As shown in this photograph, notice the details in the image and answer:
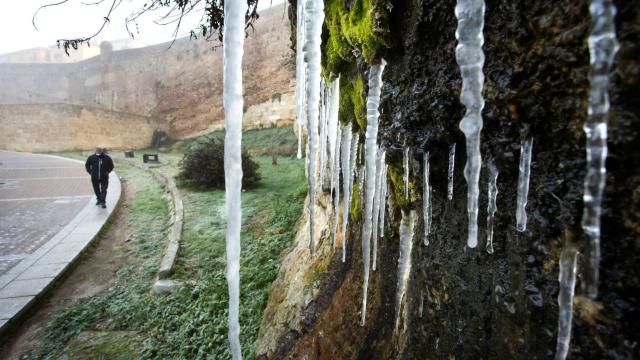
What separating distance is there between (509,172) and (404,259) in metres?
0.97

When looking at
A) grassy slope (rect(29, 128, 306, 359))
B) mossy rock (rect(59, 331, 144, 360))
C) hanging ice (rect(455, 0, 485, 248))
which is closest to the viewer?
hanging ice (rect(455, 0, 485, 248))

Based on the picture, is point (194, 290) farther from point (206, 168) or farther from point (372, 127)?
point (206, 168)

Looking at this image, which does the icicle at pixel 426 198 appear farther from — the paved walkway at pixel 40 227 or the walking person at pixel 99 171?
the walking person at pixel 99 171

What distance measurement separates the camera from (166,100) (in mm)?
25938

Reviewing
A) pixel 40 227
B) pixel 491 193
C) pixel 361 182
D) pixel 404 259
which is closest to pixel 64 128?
pixel 40 227

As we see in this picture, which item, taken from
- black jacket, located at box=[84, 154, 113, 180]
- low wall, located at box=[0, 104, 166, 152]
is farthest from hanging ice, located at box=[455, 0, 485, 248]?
low wall, located at box=[0, 104, 166, 152]

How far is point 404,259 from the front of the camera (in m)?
2.05

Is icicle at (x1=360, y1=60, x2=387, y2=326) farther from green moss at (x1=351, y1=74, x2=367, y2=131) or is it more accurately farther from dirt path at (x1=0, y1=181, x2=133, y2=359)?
dirt path at (x1=0, y1=181, x2=133, y2=359)

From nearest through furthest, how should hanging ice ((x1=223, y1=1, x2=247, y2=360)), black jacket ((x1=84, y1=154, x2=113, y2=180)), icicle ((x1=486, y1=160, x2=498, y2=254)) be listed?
icicle ((x1=486, y1=160, x2=498, y2=254)) → hanging ice ((x1=223, y1=1, x2=247, y2=360)) → black jacket ((x1=84, y1=154, x2=113, y2=180))

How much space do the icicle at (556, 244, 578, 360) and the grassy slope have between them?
3.49 meters

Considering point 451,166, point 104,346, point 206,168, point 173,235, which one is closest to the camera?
point 451,166

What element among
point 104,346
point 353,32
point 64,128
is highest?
point 64,128

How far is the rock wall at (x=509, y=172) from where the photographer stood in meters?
0.90

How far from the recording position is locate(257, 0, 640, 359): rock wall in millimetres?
902
